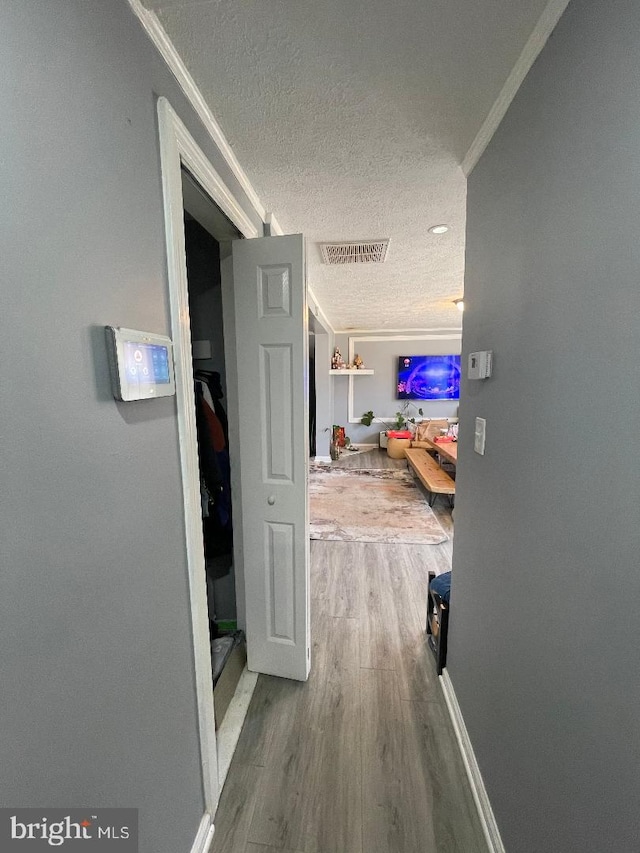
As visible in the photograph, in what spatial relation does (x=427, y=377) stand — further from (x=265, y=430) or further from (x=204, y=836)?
(x=204, y=836)

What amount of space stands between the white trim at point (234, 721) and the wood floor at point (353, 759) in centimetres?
3

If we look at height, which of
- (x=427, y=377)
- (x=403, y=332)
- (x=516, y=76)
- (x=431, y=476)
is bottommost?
(x=431, y=476)

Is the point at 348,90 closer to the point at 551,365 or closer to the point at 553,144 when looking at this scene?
the point at 553,144

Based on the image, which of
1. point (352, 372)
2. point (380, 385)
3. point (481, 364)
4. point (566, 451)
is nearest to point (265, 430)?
point (481, 364)

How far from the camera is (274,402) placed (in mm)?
1548

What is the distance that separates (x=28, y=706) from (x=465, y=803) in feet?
4.92

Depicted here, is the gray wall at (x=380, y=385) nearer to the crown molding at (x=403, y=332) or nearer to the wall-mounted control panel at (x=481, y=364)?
the crown molding at (x=403, y=332)

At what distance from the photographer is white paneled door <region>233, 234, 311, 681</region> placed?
1467 mm

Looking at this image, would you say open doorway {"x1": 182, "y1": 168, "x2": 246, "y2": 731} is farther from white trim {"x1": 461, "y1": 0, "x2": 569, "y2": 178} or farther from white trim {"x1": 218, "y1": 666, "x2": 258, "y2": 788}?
white trim {"x1": 461, "y1": 0, "x2": 569, "y2": 178}

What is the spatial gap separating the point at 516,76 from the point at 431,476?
373 centimetres

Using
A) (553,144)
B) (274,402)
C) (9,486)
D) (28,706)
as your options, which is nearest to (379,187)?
(553,144)

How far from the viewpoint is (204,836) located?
107 cm

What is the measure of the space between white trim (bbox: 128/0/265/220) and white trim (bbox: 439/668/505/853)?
2459mm
